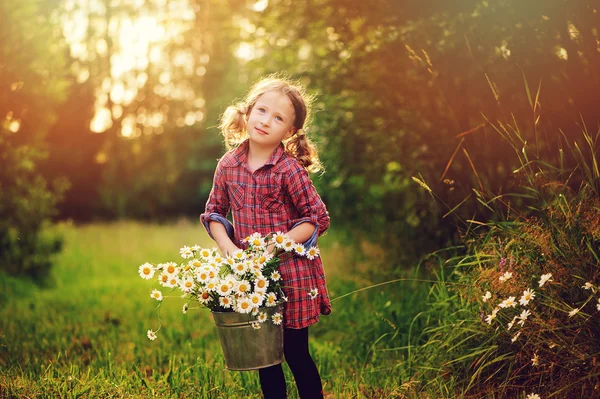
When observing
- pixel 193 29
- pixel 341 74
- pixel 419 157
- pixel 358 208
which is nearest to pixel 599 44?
Answer: pixel 419 157

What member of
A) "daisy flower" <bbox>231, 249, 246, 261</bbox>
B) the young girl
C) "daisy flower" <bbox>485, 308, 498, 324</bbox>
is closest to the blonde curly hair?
the young girl

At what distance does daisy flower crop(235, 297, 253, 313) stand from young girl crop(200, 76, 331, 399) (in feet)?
1.11

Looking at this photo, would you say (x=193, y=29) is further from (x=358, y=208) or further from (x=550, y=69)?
(x=550, y=69)

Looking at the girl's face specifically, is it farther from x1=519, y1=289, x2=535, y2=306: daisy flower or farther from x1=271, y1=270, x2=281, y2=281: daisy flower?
x1=519, y1=289, x2=535, y2=306: daisy flower

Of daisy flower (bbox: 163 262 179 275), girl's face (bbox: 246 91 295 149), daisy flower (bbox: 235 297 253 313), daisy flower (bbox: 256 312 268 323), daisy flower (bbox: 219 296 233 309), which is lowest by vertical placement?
daisy flower (bbox: 256 312 268 323)

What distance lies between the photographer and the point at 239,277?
2953 millimetres

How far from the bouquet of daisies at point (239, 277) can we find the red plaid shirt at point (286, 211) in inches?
3.4

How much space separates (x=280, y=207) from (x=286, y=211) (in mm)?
40

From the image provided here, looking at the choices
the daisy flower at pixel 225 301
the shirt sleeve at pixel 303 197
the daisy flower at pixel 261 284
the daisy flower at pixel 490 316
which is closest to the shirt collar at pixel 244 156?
the shirt sleeve at pixel 303 197

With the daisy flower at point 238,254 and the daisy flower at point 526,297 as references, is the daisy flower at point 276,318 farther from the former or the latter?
the daisy flower at point 526,297

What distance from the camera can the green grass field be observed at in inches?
144

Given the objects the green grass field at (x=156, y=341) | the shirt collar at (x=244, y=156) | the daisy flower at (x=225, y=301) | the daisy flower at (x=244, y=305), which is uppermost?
the shirt collar at (x=244, y=156)

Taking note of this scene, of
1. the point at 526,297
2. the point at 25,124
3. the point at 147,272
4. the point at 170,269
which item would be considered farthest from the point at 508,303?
the point at 25,124

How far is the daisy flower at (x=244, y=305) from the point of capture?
2861 millimetres
